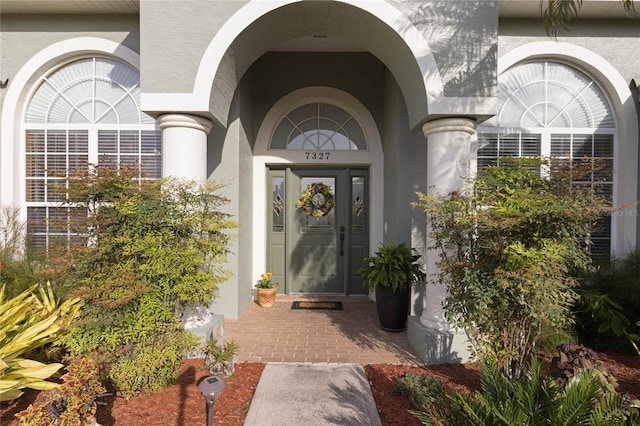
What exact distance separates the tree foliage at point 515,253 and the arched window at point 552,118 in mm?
2602

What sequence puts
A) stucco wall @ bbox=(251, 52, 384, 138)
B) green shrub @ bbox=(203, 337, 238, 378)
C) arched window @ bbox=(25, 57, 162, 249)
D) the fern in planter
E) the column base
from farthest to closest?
1. stucco wall @ bbox=(251, 52, 384, 138)
2. arched window @ bbox=(25, 57, 162, 249)
3. the fern in planter
4. the column base
5. green shrub @ bbox=(203, 337, 238, 378)

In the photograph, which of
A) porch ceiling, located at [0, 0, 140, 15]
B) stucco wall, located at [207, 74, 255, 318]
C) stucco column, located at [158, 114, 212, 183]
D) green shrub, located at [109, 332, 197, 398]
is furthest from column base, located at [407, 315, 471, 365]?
porch ceiling, located at [0, 0, 140, 15]

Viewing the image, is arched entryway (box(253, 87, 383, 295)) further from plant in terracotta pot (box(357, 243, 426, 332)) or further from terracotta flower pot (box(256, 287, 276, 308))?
plant in terracotta pot (box(357, 243, 426, 332))

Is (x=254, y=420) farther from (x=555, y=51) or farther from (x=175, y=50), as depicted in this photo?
(x=555, y=51)

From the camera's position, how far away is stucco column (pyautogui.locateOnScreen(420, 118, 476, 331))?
3861 millimetres

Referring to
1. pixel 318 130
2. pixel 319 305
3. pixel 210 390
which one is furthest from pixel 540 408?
pixel 318 130

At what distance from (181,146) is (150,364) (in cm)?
229

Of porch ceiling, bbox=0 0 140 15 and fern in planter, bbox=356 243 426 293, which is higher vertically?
porch ceiling, bbox=0 0 140 15

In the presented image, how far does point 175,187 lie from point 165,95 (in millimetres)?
1147

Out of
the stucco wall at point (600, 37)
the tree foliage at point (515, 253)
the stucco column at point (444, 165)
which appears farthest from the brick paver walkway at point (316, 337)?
the stucco wall at point (600, 37)

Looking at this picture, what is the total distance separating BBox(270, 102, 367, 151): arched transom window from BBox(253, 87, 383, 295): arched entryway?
0.02 m

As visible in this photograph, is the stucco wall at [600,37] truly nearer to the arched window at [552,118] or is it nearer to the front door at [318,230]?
the arched window at [552,118]

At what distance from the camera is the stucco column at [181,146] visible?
379cm

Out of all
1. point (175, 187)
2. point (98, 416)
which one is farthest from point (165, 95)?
point (98, 416)
